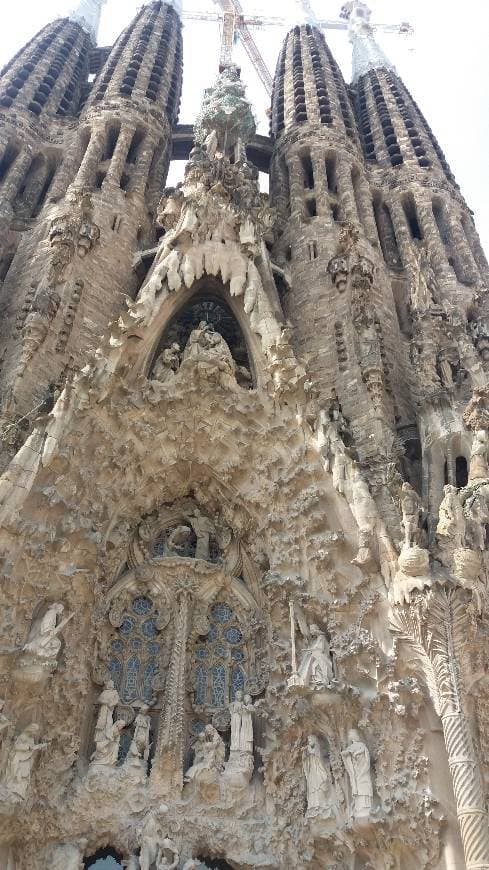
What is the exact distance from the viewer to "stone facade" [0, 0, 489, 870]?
7609 millimetres

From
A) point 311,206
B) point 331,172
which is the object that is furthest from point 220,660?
point 331,172

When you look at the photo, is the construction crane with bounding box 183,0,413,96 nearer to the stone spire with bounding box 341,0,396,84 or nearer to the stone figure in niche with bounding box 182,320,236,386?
the stone spire with bounding box 341,0,396,84

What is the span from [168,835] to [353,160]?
16439 mm

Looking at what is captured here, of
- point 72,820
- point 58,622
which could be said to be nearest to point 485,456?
point 58,622

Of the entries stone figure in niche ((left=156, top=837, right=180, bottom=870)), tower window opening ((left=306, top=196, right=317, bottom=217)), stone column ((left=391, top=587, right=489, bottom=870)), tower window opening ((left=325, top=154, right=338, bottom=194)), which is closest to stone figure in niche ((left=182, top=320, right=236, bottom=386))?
stone column ((left=391, top=587, right=489, bottom=870))

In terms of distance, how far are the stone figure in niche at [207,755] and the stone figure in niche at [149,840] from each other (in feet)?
1.99

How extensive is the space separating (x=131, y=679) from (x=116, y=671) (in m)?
0.21

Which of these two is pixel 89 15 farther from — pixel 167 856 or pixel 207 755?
pixel 167 856

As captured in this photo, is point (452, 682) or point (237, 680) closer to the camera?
point (452, 682)

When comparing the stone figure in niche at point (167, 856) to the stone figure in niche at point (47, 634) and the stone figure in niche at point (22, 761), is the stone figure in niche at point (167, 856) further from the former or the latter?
the stone figure in niche at point (47, 634)

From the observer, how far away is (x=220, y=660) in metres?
9.75

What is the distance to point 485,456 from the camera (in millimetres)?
9898

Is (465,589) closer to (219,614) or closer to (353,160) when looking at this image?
(219,614)

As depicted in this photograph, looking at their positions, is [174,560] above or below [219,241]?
below
